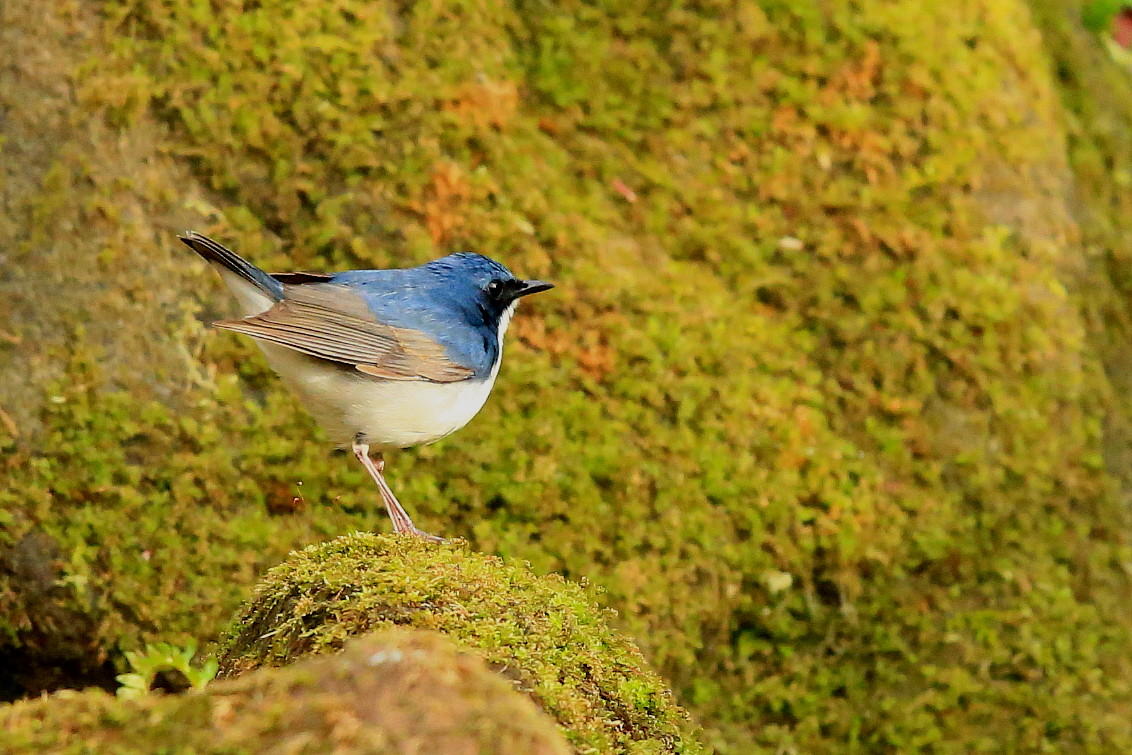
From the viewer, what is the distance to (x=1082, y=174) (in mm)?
6816

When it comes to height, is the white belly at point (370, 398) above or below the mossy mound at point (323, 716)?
below

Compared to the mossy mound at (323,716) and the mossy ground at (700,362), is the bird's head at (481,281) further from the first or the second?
Answer: the mossy mound at (323,716)

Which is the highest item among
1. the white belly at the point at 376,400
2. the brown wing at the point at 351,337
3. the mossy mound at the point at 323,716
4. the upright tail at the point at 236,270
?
the mossy mound at the point at 323,716

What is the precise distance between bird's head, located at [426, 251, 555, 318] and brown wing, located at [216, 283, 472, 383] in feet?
0.97

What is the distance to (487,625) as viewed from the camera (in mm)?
2805

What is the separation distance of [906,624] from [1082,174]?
3103mm

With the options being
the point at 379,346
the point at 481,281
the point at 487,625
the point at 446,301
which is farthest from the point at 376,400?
the point at 487,625

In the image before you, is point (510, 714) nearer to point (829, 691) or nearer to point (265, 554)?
point (265, 554)

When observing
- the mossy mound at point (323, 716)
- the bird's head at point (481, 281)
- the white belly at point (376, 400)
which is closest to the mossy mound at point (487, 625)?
the mossy mound at point (323, 716)

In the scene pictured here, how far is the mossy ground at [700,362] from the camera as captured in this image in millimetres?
4789

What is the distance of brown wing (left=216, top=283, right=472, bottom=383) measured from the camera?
417 cm

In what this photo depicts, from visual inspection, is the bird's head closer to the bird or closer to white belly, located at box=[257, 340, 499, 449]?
the bird

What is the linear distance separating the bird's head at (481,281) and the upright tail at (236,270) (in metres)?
0.64

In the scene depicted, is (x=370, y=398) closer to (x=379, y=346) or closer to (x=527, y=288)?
(x=379, y=346)
